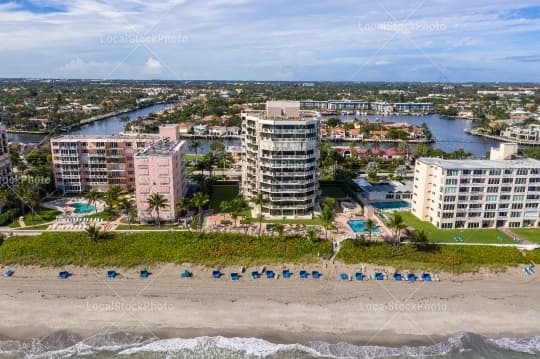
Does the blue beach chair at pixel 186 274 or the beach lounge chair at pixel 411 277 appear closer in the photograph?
the beach lounge chair at pixel 411 277

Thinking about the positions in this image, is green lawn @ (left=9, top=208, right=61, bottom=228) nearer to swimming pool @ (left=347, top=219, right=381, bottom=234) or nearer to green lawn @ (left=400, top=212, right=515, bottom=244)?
swimming pool @ (left=347, top=219, right=381, bottom=234)

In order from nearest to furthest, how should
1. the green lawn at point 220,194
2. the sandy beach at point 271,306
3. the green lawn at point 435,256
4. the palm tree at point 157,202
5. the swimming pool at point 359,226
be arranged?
the sandy beach at point 271,306 < the green lawn at point 435,256 < the palm tree at point 157,202 < the swimming pool at point 359,226 < the green lawn at point 220,194

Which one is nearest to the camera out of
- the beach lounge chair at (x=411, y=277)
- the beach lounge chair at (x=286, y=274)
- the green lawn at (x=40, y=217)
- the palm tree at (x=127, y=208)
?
the beach lounge chair at (x=411, y=277)

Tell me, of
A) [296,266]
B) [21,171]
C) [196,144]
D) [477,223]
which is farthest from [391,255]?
[21,171]

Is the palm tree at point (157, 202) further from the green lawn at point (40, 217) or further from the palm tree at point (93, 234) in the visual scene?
the green lawn at point (40, 217)

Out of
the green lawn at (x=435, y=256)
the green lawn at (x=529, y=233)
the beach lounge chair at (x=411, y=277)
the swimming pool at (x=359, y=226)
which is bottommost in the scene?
the beach lounge chair at (x=411, y=277)

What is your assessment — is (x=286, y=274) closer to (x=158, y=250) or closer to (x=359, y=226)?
(x=158, y=250)

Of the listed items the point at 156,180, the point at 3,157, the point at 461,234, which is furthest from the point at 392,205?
the point at 3,157

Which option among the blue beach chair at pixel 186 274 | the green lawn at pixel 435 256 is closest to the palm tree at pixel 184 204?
the blue beach chair at pixel 186 274
